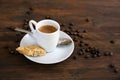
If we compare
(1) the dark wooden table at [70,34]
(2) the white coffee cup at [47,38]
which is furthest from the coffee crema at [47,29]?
(1) the dark wooden table at [70,34]

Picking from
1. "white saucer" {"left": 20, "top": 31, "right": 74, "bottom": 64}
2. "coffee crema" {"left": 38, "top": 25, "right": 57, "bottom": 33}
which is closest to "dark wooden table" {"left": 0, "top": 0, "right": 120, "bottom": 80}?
"white saucer" {"left": 20, "top": 31, "right": 74, "bottom": 64}

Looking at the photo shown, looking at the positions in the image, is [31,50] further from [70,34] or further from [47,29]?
[70,34]

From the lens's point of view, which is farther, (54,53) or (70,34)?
(70,34)

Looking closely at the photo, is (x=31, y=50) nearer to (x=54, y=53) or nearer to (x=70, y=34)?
(x=54, y=53)

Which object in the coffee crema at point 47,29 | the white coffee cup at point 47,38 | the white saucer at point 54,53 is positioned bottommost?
the white saucer at point 54,53

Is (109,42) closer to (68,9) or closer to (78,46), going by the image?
(78,46)

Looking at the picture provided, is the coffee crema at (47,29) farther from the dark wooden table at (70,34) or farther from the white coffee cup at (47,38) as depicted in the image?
the dark wooden table at (70,34)

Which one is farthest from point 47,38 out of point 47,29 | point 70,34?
point 70,34
